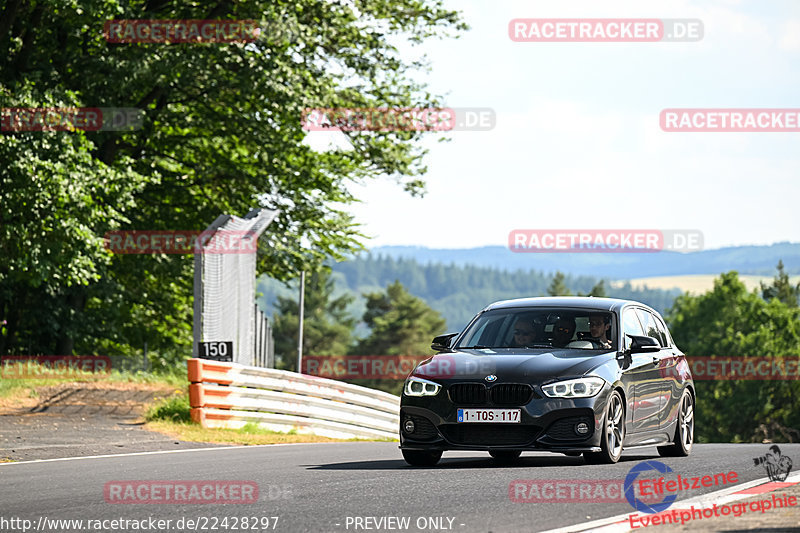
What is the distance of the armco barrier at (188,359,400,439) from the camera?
16.7 metres

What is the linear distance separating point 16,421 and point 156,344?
67.1 ft

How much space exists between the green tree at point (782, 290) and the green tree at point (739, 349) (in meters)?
37.2

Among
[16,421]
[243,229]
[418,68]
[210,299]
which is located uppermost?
[418,68]

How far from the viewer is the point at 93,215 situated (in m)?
22.9

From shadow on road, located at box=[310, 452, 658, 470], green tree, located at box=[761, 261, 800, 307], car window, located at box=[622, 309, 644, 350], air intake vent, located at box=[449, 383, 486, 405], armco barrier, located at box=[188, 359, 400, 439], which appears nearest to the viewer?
air intake vent, located at box=[449, 383, 486, 405]

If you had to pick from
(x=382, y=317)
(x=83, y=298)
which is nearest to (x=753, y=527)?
(x=83, y=298)

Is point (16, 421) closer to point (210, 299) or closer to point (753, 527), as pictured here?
point (210, 299)

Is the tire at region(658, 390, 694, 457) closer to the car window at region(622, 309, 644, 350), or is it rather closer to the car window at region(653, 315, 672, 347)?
the car window at region(653, 315, 672, 347)

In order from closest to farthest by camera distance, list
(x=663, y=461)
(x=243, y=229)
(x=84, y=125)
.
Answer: (x=663, y=461), (x=243, y=229), (x=84, y=125)

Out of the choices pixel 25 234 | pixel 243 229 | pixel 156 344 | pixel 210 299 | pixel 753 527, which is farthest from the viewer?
pixel 156 344

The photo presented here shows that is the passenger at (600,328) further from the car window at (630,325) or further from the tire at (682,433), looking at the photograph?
the tire at (682,433)

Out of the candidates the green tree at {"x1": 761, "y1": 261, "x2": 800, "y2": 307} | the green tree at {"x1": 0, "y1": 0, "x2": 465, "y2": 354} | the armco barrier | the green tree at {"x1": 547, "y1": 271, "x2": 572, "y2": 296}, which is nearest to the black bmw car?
the armco barrier

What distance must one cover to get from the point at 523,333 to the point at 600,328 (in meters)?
0.82

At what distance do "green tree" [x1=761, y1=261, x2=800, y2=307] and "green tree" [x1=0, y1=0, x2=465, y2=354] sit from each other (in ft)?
341
